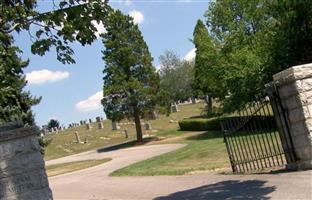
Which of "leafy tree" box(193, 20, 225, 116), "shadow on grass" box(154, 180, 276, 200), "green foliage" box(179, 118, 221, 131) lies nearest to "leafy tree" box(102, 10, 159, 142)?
"green foliage" box(179, 118, 221, 131)

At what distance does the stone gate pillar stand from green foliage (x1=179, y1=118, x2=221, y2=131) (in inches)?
1118

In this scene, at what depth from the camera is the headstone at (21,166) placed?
779cm

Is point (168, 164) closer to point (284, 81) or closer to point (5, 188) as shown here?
point (284, 81)

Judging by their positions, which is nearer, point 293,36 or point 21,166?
point 21,166

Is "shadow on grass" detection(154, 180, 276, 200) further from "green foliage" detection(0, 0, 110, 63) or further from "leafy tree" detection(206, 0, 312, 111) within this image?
"leafy tree" detection(206, 0, 312, 111)

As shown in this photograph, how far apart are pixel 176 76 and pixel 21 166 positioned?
8190 cm

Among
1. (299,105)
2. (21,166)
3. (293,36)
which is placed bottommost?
(299,105)


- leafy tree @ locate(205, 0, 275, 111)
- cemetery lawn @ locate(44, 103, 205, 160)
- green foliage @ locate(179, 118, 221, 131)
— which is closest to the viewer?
leafy tree @ locate(205, 0, 275, 111)

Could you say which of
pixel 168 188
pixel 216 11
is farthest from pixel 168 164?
pixel 216 11

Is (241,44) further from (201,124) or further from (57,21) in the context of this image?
(57,21)

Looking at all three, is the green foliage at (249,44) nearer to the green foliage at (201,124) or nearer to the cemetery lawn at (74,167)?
the green foliage at (201,124)

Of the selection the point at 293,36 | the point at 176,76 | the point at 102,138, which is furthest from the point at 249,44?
the point at 176,76

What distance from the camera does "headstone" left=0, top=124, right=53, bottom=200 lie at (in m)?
7.79

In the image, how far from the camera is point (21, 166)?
25.8 feet
